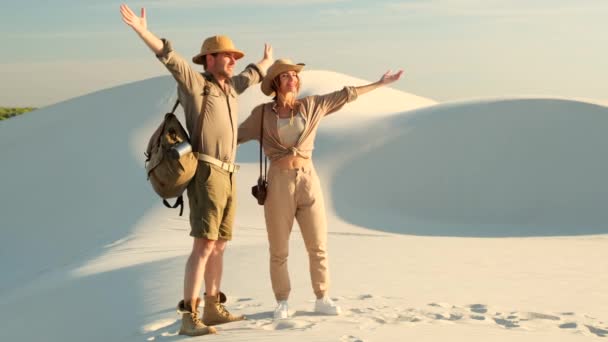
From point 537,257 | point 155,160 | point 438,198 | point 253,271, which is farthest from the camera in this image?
point 438,198

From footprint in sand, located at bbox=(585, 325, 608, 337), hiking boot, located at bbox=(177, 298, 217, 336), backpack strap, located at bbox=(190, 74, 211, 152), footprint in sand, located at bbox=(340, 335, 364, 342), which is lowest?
footprint in sand, located at bbox=(585, 325, 608, 337)

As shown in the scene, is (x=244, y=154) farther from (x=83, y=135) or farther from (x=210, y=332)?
(x=210, y=332)

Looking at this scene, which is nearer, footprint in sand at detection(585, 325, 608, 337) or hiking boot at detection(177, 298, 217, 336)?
hiking boot at detection(177, 298, 217, 336)

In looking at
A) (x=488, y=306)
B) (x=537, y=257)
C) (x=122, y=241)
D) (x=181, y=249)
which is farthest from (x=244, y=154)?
(x=488, y=306)

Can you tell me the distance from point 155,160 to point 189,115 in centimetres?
44

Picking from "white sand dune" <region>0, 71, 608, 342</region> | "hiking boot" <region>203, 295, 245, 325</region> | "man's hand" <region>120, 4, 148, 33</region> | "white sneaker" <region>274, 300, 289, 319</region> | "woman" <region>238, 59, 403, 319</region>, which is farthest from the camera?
"white sand dune" <region>0, 71, 608, 342</region>

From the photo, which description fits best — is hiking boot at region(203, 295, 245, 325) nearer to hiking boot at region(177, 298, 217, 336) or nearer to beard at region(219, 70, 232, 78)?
hiking boot at region(177, 298, 217, 336)

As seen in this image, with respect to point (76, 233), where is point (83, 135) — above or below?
above

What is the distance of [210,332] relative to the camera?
6227 millimetres

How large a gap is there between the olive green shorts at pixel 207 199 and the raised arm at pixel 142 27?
87 cm

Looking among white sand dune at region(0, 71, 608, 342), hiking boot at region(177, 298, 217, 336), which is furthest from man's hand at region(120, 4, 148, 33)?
white sand dune at region(0, 71, 608, 342)

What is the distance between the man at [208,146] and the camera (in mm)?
5957

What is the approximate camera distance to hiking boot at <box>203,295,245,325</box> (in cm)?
645

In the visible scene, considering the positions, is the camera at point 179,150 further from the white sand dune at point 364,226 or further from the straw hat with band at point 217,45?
the white sand dune at point 364,226
